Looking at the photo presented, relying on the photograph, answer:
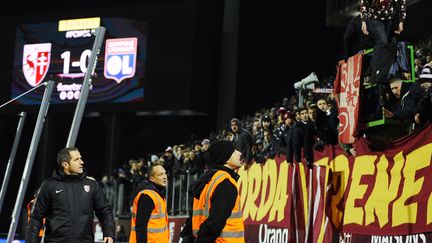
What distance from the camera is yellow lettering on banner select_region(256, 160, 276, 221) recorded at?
14773 millimetres

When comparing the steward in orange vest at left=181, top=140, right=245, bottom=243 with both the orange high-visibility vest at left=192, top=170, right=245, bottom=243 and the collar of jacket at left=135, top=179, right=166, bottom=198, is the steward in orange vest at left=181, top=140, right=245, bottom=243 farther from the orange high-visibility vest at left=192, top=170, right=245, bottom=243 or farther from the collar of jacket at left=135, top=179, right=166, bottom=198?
the collar of jacket at left=135, top=179, right=166, bottom=198

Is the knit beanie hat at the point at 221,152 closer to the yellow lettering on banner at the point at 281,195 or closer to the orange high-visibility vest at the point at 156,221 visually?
the orange high-visibility vest at the point at 156,221

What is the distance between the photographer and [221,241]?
20.5ft

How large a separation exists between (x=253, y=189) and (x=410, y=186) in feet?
21.1

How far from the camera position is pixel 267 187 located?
15.1 metres

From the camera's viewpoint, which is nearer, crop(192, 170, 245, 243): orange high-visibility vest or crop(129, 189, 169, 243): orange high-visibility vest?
crop(192, 170, 245, 243): orange high-visibility vest

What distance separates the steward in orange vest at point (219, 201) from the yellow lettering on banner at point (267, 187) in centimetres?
822

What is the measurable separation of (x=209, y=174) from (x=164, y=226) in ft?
8.31

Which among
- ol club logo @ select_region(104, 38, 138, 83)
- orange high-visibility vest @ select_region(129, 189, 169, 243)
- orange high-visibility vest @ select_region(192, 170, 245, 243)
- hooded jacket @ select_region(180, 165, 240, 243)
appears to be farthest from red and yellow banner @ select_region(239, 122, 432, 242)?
ol club logo @ select_region(104, 38, 138, 83)

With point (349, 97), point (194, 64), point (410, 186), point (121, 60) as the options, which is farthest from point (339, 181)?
point (121, 60)

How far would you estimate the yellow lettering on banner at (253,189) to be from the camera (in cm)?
1570

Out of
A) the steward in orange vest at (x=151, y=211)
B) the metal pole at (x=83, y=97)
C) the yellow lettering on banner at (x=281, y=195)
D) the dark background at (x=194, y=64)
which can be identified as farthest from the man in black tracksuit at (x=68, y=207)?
the dark background at (x=194, y=64)

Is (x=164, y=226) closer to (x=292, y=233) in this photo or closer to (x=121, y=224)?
(x=292, y=233)

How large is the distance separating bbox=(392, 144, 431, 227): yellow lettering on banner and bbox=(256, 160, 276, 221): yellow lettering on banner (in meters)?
4.90
